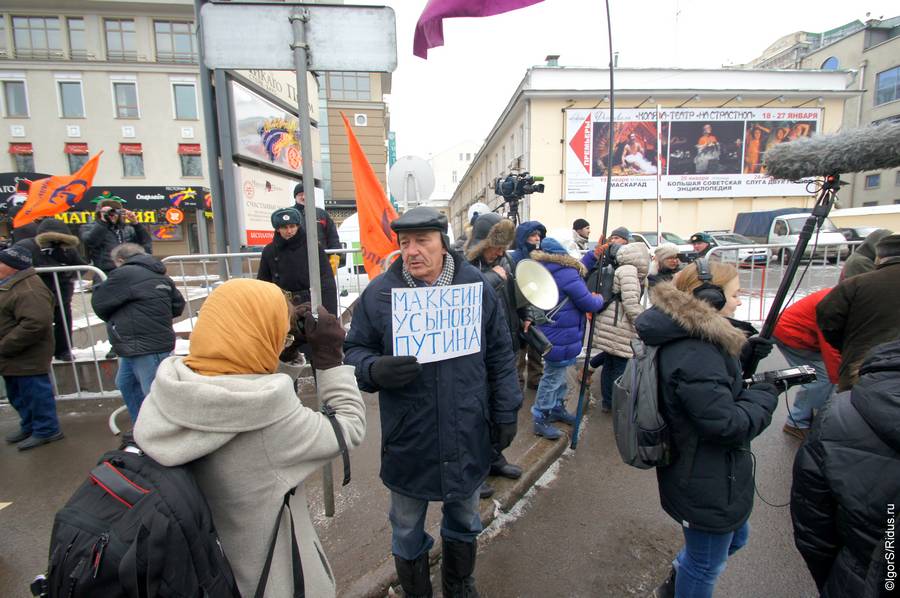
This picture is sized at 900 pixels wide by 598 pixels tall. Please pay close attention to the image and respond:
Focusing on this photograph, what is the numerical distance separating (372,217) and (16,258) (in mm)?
2868

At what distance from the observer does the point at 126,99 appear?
24.0 m

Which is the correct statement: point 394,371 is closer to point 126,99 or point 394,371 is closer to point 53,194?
point 53,194

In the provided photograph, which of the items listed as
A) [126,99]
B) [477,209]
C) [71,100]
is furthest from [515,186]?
[71,100]

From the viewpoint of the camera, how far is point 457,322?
2080mm

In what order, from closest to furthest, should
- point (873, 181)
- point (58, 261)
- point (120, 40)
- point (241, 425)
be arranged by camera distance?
point (241, 425) → point (58, 261) → point (120, 40) → point (873, 181)

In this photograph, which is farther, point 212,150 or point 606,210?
point 212,150

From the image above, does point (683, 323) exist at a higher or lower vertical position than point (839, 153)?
lower

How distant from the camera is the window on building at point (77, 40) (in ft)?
77.6

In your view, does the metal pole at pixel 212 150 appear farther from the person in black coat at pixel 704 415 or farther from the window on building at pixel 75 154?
the window on building at pixel 75 154

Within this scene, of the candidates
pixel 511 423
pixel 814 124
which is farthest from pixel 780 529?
pixel 814 124

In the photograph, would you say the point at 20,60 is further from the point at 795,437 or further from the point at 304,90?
the point at 795,437

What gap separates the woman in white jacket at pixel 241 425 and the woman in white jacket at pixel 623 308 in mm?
3475

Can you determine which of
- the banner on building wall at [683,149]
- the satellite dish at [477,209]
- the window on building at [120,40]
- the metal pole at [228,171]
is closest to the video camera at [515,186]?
the satellite dish at [477,209]

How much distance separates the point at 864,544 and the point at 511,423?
4.27 feet
